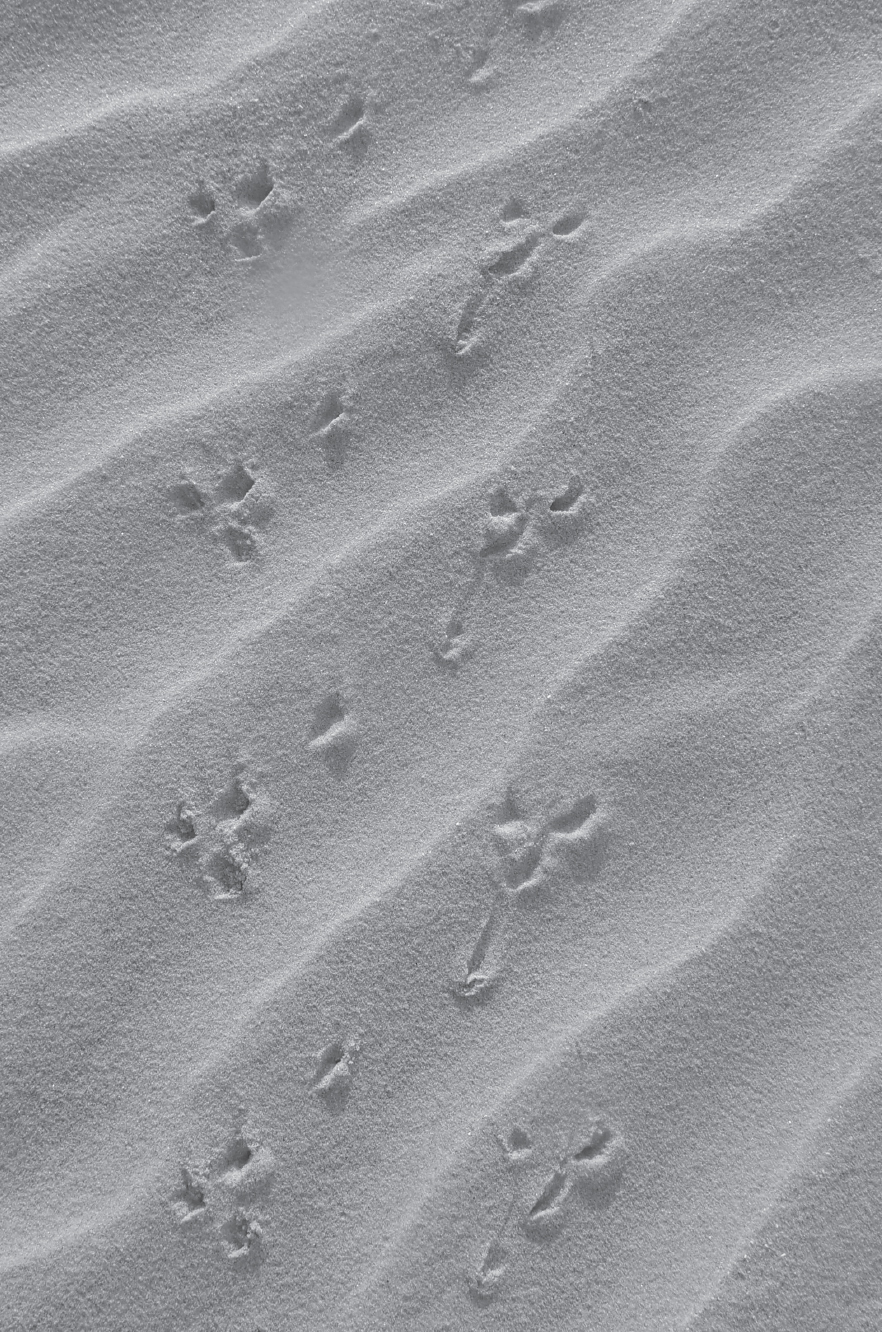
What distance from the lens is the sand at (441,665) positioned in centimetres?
143

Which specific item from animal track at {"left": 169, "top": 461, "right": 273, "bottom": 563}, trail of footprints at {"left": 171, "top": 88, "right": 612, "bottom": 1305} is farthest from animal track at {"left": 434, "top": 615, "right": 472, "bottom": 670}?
animal track at {"left": 169, "top": 461, "right": 273, "bottom": 563}

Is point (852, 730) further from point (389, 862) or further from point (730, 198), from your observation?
point (730, 198)

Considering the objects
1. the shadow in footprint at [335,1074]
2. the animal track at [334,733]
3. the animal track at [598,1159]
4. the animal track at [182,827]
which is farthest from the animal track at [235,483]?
the animal track at [598,1159]

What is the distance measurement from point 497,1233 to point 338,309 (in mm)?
1140

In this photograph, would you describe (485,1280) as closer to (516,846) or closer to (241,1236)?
(241,1236)

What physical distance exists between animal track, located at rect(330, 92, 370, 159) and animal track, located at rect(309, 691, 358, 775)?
28.0 inches

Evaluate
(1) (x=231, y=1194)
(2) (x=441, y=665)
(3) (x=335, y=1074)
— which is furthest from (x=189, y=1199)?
(2) (x=441, y=665)

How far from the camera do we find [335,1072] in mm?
1438

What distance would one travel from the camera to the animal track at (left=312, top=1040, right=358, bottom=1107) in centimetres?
144

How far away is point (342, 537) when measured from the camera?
59.7 inches

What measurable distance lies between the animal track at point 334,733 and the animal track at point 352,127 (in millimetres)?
712

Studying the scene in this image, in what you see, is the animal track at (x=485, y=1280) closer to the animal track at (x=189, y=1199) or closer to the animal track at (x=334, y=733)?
the animal track at (x=189, y=1199)

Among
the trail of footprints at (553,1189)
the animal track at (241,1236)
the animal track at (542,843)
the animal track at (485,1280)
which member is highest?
the animal track at (542,843)

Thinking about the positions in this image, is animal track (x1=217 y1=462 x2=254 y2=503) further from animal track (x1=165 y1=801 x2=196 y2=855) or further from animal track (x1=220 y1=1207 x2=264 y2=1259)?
animal track (x1=220 y1=1207 x2=264 y2=1259)
